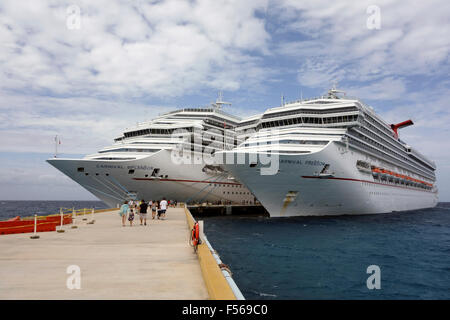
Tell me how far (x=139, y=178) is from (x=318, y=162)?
19505 mm

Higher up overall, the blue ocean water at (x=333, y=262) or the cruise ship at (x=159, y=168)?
the cruise ship at (x=159, y=168)

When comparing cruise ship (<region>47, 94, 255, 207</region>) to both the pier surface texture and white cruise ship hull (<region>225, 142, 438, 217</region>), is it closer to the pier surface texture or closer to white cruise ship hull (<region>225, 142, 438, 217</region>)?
white cruise ship hull (<region>225, 142, 438, 217</region>)

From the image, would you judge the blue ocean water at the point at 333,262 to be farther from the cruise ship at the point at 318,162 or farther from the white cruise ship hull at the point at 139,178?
the white cruise ship hull at the point at 139,178

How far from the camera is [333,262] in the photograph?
15.0 metres

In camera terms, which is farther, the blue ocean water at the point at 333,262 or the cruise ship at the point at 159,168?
the cruise ship at the point at 159,168

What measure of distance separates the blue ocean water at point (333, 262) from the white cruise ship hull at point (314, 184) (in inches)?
195

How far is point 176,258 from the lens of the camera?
28.7 feet

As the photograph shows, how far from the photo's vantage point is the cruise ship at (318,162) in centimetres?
2872

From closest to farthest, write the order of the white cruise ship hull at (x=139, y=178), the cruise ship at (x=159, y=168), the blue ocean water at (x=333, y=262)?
the blue ocean water at (x=333, y=262), the white cruise ship hull at (x=139, y=178), the cruise ship at (x=159, y=168)

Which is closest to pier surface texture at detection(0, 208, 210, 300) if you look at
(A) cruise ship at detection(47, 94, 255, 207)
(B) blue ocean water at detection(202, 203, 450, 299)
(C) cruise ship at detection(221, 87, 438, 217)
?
(B) blue ocean water at detection(202, 203, 450, 299)

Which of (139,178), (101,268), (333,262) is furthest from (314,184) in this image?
(101,268)

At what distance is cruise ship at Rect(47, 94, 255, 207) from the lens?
35500 mm

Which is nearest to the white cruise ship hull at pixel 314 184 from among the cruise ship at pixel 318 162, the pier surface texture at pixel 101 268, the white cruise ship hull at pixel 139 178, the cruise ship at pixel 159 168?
the cruise ship at pixel 318 162

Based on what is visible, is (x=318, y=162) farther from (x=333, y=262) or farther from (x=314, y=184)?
(x=333, y=262)
